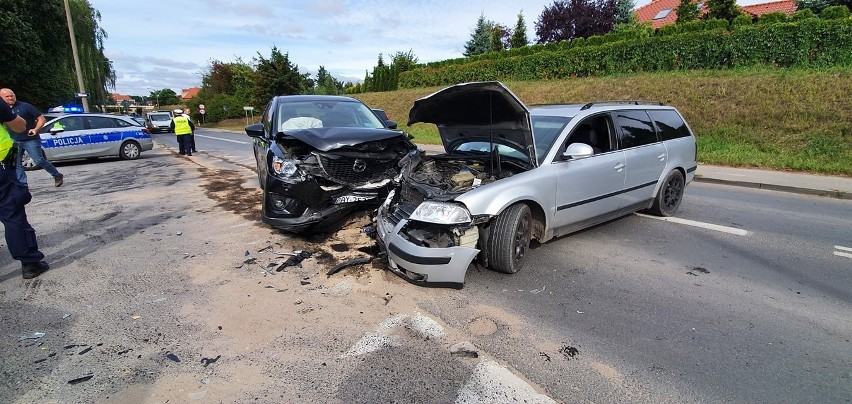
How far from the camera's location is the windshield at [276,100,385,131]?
596 centimetres

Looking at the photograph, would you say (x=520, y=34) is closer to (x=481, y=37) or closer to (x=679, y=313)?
(x=481, y=37)

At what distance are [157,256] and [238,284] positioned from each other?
1462 mm

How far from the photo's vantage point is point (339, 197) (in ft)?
15.5

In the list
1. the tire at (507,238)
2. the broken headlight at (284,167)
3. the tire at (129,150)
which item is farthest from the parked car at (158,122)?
the tire at (507,238)

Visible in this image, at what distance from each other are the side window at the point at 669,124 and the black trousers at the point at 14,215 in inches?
276

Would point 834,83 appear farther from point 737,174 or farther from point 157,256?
point 157,256

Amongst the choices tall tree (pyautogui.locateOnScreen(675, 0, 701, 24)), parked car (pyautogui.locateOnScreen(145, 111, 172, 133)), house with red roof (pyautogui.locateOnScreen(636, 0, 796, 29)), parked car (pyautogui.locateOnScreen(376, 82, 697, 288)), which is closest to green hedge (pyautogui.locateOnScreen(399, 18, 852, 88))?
tall tree (pyautogui.locateOnScreen(675, 0, 701, 24))

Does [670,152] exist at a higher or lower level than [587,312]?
higher

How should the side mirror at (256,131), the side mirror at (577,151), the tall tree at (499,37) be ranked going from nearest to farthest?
the side mirror at (577,151) < the side mirror at (256,131) < the tall tree at (499,37)

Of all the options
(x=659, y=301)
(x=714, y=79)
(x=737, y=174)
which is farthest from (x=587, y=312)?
(x=714, y=79)

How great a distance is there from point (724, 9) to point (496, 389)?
24.3 m

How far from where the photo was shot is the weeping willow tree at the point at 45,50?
22.1 m

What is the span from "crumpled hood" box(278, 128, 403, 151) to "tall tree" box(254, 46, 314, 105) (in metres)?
37.0

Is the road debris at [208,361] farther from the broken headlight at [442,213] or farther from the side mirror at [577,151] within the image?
the side mirror at [577,151]
